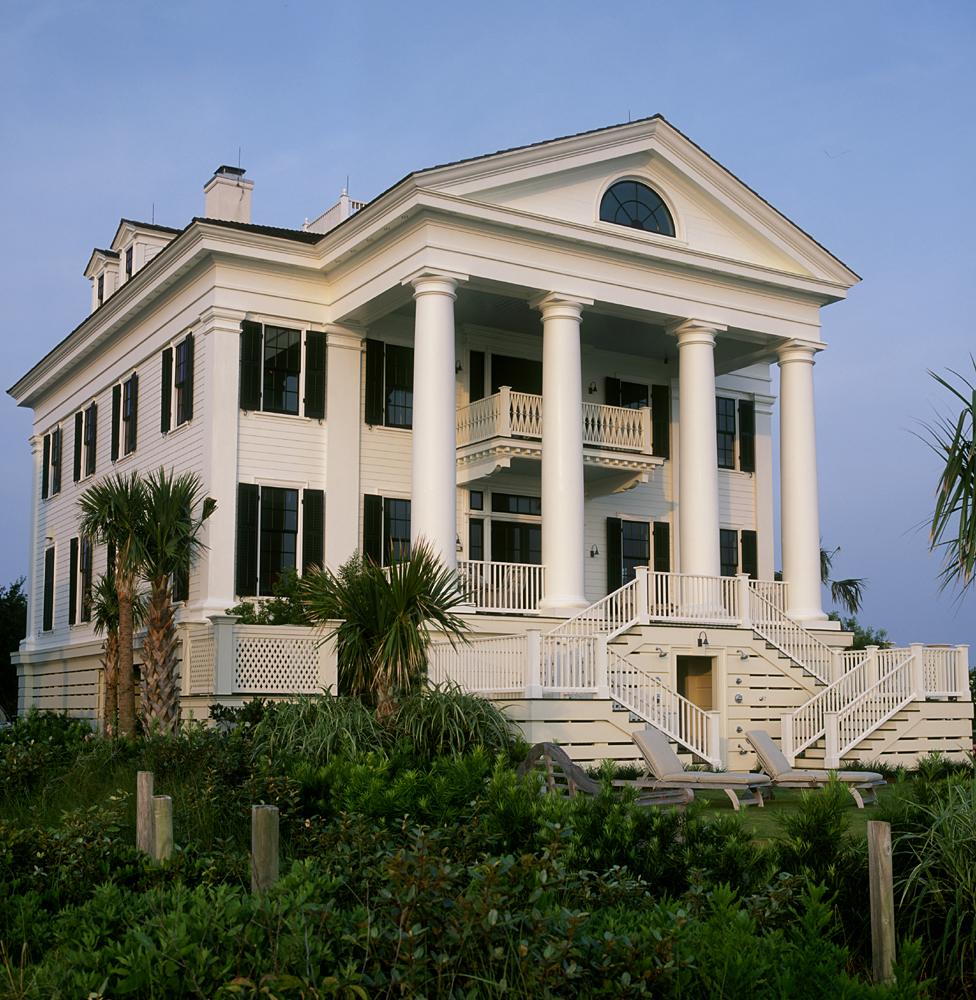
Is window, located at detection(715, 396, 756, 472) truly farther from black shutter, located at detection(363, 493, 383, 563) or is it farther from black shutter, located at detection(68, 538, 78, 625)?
black shutter, located at detection(68, 538, 78, 625)

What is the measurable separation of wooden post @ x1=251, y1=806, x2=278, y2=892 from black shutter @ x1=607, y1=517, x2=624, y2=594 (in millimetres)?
22535

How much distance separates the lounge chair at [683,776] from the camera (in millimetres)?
17844

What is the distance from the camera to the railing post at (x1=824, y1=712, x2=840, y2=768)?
23812 mm

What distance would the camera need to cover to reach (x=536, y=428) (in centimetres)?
2794

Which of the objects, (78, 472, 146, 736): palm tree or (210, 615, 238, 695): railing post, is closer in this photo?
(78, 472, 146, 736): palm tree

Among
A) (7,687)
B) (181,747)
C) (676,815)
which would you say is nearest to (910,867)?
(676,815)

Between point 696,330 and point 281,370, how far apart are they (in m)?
8.53

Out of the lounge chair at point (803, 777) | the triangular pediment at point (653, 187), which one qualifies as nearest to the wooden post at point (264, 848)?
the lounge chair at point (803, 777)

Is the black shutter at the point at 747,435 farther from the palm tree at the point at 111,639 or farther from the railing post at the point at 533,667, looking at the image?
the palm tree at the point at 111,639

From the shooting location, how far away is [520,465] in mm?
28766

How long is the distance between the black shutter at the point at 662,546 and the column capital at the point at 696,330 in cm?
502

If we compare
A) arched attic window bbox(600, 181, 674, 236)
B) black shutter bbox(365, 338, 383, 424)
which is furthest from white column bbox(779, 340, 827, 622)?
black shutter bbox(365, 338, 383, 424)

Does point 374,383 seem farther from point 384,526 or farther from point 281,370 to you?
point 384,526

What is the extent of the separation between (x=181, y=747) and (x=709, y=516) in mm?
13869
